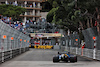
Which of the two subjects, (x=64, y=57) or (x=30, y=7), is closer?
(x=64, y=57)

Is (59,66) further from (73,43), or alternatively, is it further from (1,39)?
(73,43)

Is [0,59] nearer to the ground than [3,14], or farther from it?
nearer to the ground

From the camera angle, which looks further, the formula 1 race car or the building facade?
the building facade

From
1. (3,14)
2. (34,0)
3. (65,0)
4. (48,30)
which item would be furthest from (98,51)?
(34,0)

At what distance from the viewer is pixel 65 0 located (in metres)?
28.1

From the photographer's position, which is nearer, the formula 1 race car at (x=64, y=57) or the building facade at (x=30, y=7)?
the formula 1 race car at (x=64, y=57)

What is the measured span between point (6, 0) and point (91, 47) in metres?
84.2

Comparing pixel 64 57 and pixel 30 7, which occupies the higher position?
pixel 30 7

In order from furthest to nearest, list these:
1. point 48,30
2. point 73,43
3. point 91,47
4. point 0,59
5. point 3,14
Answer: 1. point 3,14
2. point 48,30
3. point 73,43
4. point 91,47
5. point 0,59

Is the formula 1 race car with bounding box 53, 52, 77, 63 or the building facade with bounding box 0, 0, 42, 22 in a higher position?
the building facade with bounding box 0, 0, 42, 22

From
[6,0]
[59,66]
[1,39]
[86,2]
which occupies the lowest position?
[59,66]

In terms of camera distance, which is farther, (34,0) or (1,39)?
(34,0)

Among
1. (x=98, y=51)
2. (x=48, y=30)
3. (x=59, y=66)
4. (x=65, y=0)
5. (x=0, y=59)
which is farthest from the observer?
(x=48, y=30)

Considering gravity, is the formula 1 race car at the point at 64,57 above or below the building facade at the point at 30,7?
below
